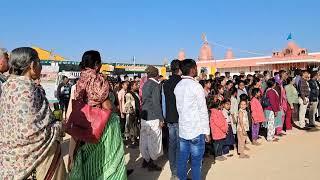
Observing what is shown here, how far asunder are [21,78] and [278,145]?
22.3 feet

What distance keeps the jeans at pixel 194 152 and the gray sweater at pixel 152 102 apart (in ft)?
4.07

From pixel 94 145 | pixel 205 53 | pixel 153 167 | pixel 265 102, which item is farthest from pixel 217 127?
pixel 205 53

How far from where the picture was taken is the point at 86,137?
4.25 m

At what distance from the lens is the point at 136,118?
9594mm

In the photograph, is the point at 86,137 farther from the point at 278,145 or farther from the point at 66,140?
the point at 66,140

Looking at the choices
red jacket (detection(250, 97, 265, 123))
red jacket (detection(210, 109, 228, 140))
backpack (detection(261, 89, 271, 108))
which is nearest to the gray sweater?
red jacket (detection(210, 109, 228, 140))

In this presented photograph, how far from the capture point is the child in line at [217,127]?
735cm

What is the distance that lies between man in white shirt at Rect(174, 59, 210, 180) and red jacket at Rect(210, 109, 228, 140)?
1.93 m

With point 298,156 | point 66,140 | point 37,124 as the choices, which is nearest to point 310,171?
point 298,156

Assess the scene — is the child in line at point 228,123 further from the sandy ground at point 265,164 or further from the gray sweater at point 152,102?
the gray sweater at point 152,102

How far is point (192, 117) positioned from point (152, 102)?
4.97ft

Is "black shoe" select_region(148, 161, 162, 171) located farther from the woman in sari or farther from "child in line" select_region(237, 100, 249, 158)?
the woman in sari

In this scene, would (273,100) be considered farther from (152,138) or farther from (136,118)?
(152,138)

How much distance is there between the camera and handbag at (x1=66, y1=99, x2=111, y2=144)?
13.9 feet
